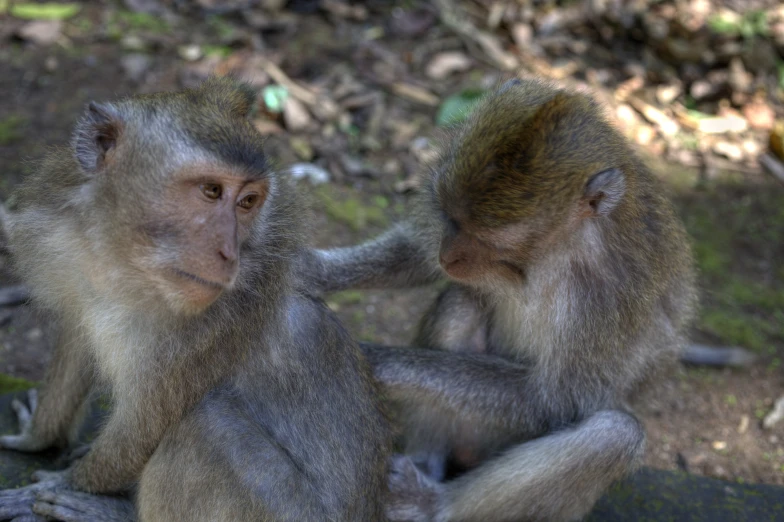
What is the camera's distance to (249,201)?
9.43ft

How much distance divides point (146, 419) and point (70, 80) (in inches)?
184

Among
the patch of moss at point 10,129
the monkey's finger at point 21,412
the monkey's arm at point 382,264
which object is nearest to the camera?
the monkey's finger at point 21,412

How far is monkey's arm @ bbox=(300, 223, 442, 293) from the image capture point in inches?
162

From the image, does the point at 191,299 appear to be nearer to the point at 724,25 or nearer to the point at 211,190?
the point at 211,190

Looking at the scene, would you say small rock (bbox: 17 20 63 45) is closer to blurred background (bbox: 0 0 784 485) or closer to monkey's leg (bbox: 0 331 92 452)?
blurred background (bbox: 0 0 784 485)

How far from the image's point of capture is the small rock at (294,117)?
694cm

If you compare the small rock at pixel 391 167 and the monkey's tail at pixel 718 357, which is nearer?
the monkey's tail at pixel 718 357

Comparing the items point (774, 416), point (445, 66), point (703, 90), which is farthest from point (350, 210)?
point (703, 90)

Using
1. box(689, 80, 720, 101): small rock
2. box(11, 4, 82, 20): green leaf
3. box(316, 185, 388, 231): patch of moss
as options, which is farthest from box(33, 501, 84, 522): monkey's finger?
box(689, 80, 720, 101): small rock

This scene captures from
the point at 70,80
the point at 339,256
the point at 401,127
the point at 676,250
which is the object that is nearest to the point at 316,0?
the point at 401,127

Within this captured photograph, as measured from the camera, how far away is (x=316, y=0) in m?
8.21

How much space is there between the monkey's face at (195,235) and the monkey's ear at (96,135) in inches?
11.2

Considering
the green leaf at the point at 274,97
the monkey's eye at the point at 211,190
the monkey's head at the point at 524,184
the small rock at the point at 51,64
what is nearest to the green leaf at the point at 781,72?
the green leaf at the point at 274,97

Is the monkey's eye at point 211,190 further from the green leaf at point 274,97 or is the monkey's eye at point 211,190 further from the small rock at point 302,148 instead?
the green leaf at point 274,97
